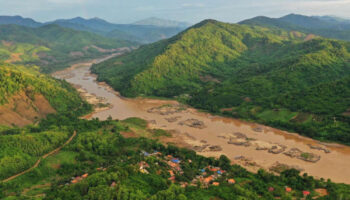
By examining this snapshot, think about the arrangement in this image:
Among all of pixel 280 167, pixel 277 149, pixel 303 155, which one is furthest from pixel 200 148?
pixel 303 155

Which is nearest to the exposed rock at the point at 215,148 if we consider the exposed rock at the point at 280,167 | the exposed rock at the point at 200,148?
the exposed rock at the point at 200,148

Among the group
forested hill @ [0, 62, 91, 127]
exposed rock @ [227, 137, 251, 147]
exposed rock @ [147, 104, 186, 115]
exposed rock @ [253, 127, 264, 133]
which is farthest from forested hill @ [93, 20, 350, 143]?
forested hill @ [0, 62, 91, 127]

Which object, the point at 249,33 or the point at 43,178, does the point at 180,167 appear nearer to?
the point at 43,178

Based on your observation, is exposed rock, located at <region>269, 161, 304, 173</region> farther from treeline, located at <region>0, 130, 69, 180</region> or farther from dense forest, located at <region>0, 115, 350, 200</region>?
treeline, located at <region>0, 130, 69, 180</region>

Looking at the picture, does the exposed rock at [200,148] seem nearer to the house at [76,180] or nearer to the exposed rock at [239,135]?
the exposed rock at [239,135]

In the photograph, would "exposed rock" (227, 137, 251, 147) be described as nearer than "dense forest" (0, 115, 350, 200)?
No

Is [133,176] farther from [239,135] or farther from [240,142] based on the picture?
[239,135]

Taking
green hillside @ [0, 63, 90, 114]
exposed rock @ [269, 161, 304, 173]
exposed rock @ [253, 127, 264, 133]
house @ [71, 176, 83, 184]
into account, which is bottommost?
house @ [71, 176, 83, 184]
